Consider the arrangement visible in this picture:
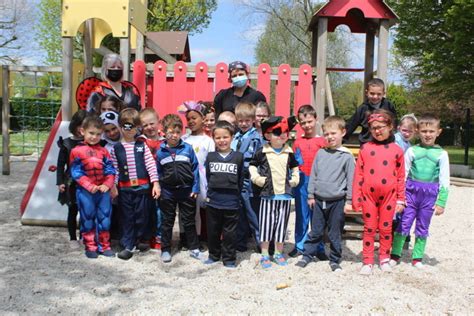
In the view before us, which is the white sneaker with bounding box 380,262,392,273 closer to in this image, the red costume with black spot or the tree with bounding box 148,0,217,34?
the red costume with black spot

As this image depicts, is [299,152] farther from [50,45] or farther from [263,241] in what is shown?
[50,45]

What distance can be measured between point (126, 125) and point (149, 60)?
15.8 meters

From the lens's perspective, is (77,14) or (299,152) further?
(77,14)

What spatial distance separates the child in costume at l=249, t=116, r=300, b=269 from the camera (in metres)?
4.29

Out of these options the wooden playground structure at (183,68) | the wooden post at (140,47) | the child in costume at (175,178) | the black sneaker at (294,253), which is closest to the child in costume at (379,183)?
the black sneaker at (294,253)

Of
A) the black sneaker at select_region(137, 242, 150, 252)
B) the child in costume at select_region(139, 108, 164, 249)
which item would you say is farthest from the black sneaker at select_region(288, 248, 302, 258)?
the black sneaker at select_region(137, 242, 150, 252)

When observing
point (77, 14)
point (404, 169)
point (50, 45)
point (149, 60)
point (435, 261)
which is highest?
point (50, 45)

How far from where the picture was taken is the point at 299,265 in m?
4.35

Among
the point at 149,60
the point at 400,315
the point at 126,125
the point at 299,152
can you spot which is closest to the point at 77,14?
the point at 126,125

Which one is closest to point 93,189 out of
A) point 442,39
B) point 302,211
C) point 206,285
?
point 206,285

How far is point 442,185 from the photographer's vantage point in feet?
14.1

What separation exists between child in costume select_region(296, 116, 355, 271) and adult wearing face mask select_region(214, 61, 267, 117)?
1.11 m

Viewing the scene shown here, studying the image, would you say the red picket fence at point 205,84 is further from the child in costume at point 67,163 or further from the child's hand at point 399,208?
the child's hand at point 399,208

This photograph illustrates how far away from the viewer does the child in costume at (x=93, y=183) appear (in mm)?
4340
